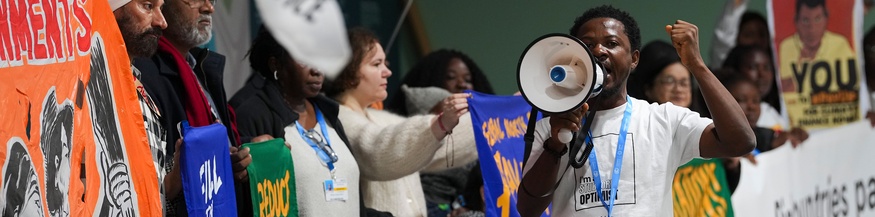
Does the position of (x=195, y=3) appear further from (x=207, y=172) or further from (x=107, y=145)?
(x=107, y=145)

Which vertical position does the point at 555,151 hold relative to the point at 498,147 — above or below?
below

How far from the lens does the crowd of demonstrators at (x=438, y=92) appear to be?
690 cm

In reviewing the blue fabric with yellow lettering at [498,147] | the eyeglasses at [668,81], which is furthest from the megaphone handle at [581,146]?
the eyeglasses at [668,81]

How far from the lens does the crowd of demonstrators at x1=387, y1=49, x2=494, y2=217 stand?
22.6ft

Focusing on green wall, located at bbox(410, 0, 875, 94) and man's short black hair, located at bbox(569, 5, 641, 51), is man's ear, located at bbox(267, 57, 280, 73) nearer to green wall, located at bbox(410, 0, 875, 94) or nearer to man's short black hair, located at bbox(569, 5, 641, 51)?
man's short black hair, located at bbox(569, 5, 641, 51)

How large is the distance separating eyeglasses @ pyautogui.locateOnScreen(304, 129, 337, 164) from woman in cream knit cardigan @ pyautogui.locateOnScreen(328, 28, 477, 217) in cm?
47

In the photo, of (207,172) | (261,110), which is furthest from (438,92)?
(207,172)

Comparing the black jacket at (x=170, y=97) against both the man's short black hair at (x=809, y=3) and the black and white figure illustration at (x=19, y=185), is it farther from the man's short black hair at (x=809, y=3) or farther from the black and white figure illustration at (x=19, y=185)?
the man's short black hair at (x=809, y=3)

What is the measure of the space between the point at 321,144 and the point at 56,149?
2.06m

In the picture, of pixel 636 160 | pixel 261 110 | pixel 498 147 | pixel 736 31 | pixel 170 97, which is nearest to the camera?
pixel 636 160

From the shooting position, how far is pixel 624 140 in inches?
164

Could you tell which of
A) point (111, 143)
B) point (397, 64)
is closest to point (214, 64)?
point (111, 143)

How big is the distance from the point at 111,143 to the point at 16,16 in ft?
1.99

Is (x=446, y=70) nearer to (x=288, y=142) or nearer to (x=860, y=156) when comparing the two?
(x=288, y=142)
